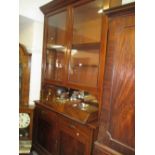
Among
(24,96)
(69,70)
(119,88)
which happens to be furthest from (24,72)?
(119,88)

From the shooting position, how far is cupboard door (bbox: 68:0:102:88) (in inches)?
64.7

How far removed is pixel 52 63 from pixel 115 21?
4.55 ft

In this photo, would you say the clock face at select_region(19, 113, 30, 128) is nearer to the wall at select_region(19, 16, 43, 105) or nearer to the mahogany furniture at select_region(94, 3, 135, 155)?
the wall at select_region(19, 16, 43, 105)

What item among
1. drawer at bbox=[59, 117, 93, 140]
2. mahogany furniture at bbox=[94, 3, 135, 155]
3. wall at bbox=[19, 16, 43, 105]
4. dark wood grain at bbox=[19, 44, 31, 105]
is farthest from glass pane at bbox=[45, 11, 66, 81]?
mahogany furniture at bbox=[94, 3, 135, 155]

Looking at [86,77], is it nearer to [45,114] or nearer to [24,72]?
[45,114]

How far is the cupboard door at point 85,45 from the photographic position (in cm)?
164

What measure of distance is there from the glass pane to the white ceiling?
0.66 ft

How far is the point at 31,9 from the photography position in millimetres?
2250

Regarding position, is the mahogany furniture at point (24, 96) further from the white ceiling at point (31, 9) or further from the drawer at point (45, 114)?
the white ceiling at point (31, 9)

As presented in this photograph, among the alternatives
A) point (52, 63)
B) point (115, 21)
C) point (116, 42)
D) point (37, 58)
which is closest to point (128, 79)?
point (116, 42)

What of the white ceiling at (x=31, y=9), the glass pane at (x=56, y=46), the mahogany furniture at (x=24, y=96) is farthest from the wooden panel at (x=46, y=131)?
the white ceiling at (x=31, y=9)

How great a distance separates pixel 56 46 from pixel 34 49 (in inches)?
14.7
